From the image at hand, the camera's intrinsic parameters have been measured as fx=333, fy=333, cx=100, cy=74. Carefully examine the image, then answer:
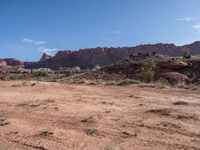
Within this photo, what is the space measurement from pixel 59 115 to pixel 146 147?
14.0 ft

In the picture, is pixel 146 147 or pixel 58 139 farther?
pixel 58 139

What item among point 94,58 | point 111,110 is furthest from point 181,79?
point 94,58

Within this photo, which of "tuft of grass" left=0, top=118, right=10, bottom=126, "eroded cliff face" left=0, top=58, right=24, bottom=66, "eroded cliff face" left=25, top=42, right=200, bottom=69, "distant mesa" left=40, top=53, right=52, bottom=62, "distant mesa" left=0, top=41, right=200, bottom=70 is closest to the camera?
"tuft of grass" left=0, top=118, right=10, bottom=126

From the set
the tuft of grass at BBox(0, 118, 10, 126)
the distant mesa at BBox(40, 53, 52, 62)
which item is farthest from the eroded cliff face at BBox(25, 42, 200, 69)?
the tuft of grass at BBox(0, 118, 10, 126)

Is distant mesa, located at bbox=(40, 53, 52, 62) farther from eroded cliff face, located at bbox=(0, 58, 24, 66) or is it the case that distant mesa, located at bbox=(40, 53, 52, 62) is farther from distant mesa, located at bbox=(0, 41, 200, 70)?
eroded cliff face, located at bbox=(0, 58, 24, 66)

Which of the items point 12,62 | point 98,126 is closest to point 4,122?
point 98,126

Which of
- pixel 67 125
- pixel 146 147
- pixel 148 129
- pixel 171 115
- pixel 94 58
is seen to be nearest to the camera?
pixel 146 147

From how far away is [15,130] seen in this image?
28.4 ft

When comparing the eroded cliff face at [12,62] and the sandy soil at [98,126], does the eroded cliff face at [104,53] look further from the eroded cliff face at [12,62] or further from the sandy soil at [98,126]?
the sandy soil at [98,126]

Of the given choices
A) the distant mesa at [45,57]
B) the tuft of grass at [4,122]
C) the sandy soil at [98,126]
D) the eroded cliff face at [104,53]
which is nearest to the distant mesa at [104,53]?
the eroded cliff face at [104,53]

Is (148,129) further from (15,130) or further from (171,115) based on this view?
(15,130)

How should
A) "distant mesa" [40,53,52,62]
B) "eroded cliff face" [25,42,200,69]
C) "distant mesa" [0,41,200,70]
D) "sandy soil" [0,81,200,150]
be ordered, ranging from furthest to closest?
"distant mesa" [40,53,52,62], "eroded cliff face" [25,42,200,69], "distant mesa" [0,41,200,70], "sandy soil" [0,81,200,150]

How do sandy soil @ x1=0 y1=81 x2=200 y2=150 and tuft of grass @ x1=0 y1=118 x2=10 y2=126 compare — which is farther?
tuft of grass @ x1=0 y1=118 x2=10 y2=126

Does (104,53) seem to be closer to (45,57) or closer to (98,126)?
(45,57)
